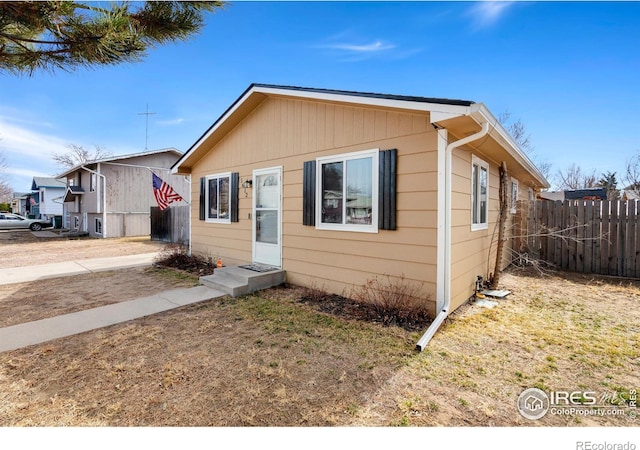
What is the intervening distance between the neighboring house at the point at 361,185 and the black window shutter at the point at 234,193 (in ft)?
0.08

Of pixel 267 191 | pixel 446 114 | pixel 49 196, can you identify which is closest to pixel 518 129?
pixel 267 191

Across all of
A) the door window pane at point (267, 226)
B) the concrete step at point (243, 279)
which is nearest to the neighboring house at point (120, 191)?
the door window pane at point (267, 226)

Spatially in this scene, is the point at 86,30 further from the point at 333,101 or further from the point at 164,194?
the point at 164,194

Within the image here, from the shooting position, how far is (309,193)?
5648mm

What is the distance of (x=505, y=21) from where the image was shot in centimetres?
511

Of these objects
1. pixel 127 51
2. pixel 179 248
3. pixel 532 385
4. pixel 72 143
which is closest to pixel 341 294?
pixel 532 385

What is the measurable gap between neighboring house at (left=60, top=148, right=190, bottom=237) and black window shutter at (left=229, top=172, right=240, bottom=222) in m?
12.8

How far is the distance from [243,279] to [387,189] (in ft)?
10.7

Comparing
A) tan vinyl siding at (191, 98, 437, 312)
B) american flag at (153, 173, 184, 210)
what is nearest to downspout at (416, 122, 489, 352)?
tan vinyl siding at (191, 98, 437, 312)

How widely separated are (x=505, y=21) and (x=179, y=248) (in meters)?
9.62

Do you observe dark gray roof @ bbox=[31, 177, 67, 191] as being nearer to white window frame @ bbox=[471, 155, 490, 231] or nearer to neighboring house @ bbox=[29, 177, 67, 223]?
neighboring house @ bbox=[29, 177, 67, 223]

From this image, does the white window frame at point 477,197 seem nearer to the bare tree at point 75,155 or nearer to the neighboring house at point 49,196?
the neighboring house at point 49,196

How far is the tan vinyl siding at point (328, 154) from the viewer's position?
4.24m
